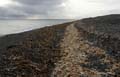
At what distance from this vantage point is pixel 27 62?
21.6 meters

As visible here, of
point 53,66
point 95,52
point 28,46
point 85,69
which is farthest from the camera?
point 28,46

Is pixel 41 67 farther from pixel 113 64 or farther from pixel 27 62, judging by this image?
pixel 113 64

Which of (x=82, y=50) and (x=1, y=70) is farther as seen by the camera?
(x=82, y=50)

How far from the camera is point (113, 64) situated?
20.0m

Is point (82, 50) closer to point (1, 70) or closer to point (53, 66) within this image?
point (53, 66)

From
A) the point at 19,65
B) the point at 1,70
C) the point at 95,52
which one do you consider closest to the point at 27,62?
the point at 19,65

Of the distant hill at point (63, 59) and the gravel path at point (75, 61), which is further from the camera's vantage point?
the distant hill at point (63, 59)

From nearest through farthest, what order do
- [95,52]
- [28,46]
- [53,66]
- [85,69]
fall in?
1. [85,69]
2. [53,66]
3. [95,52]
4. [28,46]

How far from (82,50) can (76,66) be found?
509 cm

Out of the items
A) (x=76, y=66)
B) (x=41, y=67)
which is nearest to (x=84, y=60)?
(x=76, y=66)

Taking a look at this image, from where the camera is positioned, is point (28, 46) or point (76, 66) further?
point (28, 46)

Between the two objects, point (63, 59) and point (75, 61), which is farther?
point (63, 59)

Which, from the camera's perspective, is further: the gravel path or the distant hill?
the distant hill

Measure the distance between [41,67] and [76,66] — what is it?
2508 millimetres
